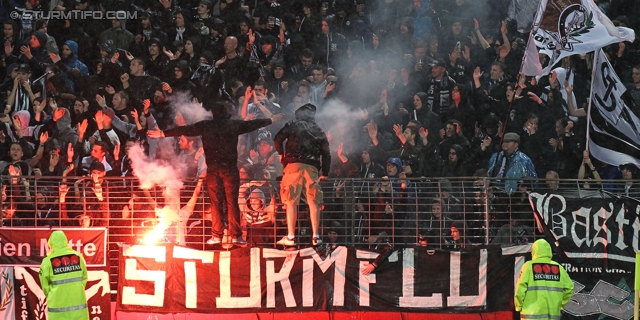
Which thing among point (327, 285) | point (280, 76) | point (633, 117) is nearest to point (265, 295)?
point (327, 285)

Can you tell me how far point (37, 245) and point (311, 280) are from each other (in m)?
3.42

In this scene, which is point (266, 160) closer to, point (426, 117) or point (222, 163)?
point (222, 163)

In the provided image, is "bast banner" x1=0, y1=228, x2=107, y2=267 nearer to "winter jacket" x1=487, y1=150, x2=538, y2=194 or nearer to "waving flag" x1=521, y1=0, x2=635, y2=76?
"winter jacket" x1=487, y1=150, x2=538, y2=194

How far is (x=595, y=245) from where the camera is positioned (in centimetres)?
1173

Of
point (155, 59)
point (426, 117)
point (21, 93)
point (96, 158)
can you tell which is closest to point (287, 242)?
point (96, 158)

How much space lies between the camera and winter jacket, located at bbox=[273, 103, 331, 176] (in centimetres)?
1173

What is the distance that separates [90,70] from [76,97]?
1265 millimetres

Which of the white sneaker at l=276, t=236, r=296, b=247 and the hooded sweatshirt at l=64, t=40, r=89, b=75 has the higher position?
the hooded sweatshirt at l=64, t=40, r=89, b=75

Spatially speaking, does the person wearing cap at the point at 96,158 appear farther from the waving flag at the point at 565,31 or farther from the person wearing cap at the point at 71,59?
the waving flag at the point at 565,31

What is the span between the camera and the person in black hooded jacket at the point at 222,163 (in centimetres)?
1155

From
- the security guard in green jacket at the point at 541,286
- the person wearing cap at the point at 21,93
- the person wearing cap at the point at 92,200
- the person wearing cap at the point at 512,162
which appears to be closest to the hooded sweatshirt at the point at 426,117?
the person wearing cap at the point at 512,162

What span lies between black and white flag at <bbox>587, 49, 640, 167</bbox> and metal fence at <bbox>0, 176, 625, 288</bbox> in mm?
530

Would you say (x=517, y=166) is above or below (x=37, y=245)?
above

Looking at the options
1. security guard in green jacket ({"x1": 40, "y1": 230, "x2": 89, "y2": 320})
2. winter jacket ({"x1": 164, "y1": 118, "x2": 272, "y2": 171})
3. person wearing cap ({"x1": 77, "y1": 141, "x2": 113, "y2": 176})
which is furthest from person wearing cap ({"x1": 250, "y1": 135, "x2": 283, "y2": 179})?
security guard in green jacket ({"x1": 40, "y1": 230, "x2": 89, "y2": 320})
